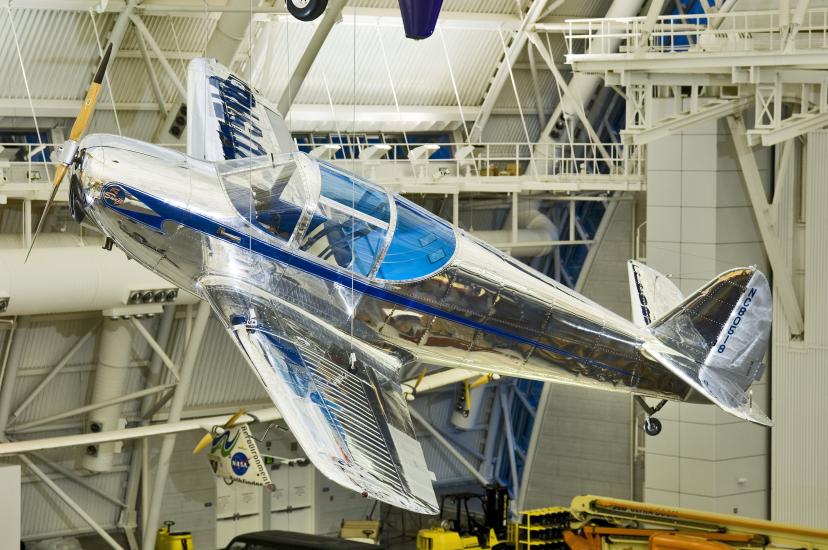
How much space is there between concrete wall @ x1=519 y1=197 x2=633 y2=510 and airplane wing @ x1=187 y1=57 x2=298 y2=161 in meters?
13.7

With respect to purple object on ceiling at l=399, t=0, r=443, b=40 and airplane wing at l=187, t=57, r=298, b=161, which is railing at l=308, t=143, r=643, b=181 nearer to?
airplane wing at l=187, t=57, r=298, b=161

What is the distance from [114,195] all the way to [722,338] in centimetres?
724

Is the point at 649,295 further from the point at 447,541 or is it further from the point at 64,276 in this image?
the point at 64,276

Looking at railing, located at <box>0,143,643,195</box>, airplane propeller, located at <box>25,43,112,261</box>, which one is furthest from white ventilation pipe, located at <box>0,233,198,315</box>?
airplane propeller, located at <box>25,43,112,261</box>

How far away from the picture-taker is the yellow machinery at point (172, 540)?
24.2m

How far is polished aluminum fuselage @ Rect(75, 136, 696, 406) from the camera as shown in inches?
505

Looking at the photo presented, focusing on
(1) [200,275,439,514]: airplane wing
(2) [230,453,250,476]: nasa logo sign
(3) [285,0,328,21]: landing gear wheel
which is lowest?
(2) [230,453,250,476]: nasa logo sign

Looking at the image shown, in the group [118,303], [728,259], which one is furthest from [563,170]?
[118,303]

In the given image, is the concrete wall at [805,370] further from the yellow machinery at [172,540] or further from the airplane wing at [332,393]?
the airplane wing at [332,393]

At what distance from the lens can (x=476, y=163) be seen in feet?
90.3

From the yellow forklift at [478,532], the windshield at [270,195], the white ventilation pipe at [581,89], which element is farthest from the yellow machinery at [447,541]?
the windshield at [270,195]

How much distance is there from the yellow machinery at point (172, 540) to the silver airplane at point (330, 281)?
37.6ft

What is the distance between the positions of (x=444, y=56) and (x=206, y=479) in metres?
9.28

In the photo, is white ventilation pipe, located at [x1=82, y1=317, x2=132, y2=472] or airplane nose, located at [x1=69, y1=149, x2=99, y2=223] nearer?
airplane nose, located at [x1=69, y1=149, x2=99, y2=223]
